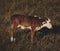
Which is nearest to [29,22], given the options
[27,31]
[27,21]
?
[27,21]

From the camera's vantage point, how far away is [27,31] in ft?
46.7

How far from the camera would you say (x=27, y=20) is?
13.5 meters

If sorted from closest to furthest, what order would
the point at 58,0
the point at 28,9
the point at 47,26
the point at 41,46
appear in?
the point at 41,46 → the point at 47,26 → the point at 28,9 → the point at 58,0

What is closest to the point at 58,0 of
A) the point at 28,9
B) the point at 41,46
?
the point at 28,9

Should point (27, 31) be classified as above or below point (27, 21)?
below

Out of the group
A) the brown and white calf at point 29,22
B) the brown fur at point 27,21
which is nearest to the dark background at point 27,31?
the brown and white calf at point 29,22

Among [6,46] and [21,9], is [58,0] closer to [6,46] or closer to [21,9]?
[21,9]

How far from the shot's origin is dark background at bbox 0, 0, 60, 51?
12938mm

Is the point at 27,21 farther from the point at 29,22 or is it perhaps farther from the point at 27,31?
the point at 27,31

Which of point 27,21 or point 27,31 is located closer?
point 27,21

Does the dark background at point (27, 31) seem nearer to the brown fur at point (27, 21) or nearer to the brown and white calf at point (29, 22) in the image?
the brown and white calf at point (29, 22)

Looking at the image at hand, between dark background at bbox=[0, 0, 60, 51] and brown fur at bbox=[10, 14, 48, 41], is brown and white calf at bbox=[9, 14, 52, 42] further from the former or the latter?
dark background at bbox=[0, 0, 60, 51]

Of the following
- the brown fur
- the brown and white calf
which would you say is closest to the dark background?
the brown and white calf

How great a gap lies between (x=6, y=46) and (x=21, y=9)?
5.19 metres
